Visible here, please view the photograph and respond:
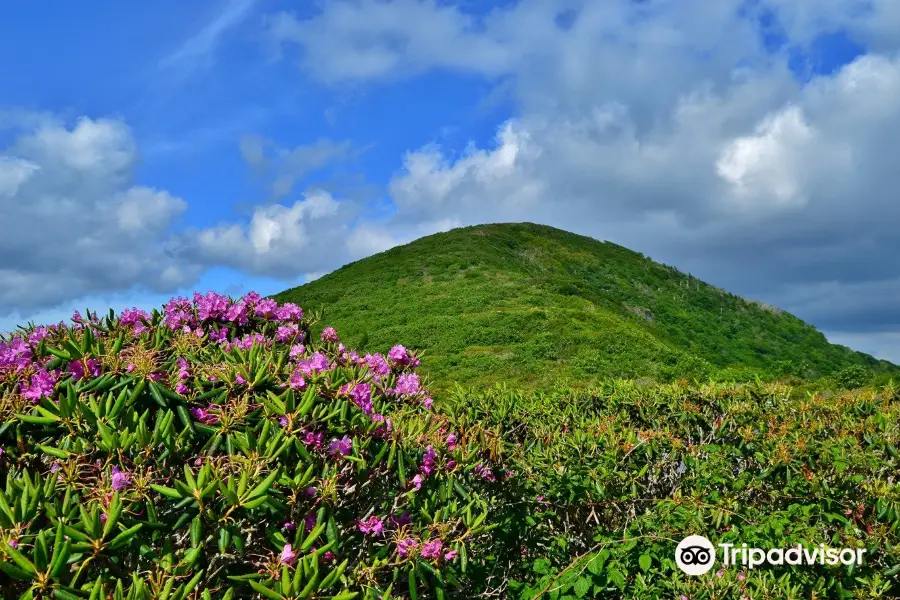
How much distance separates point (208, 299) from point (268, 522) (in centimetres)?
252

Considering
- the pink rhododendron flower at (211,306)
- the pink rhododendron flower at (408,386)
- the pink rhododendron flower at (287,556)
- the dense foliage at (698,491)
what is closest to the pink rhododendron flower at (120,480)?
the pink rhododendron flower at (287,556)

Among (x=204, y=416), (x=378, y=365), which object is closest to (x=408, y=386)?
(x=378, y=365)

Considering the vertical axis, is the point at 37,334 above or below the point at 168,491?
above

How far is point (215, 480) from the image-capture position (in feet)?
8.89

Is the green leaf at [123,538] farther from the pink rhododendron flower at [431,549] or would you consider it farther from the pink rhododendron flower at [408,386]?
the pink rhododendron flower at [408,386]

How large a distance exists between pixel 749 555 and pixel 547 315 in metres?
25.8

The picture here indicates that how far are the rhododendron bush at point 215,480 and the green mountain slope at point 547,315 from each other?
1525 cm

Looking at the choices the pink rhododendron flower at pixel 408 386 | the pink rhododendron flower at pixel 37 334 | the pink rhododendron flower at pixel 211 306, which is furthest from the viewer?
the pink rhododendron flower at pixel 211 306

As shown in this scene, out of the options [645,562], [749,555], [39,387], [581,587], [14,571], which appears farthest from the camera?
[749,555]

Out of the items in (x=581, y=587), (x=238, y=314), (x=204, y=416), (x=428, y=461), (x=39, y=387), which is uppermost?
(x=238, y=314)

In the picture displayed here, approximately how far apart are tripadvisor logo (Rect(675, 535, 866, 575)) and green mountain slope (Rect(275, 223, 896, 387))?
15.0 m

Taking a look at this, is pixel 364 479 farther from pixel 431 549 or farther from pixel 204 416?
pixel 204 416

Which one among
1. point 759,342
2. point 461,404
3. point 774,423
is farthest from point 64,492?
point 759,342

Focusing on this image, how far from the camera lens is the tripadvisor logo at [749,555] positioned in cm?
384
